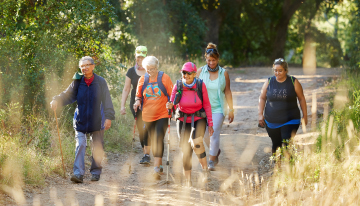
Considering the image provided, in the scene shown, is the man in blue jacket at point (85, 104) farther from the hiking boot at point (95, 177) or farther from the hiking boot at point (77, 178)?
the hiking boot at point (95, 177)

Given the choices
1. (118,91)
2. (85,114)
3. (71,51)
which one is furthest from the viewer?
(118,91)

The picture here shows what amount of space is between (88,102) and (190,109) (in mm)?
1467

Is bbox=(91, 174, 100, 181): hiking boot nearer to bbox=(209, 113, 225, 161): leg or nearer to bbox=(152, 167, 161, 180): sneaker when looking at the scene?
bbox=(152, 167, 161, 180): sneaker

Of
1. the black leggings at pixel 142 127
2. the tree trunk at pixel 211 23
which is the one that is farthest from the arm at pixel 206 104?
the tree trunk at pixel 211 23

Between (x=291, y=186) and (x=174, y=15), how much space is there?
15.0 m

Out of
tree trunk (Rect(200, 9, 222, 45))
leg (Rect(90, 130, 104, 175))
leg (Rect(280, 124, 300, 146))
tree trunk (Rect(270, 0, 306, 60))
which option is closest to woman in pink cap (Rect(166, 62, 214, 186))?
leg (Rect(280, 124, 300, 146))

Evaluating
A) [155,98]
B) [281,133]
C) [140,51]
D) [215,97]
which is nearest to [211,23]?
[140,51]

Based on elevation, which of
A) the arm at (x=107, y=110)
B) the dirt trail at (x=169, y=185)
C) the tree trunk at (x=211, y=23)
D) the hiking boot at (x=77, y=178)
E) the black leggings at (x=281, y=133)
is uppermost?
the tree trunk at (x=211, y=23)

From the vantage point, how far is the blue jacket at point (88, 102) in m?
5.82

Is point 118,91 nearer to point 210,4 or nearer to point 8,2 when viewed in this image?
point 8,2

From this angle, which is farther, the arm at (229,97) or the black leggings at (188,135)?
the arm at (229,97)

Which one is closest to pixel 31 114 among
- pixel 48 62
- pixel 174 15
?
pixel 48 62

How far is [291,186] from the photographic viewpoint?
498cm

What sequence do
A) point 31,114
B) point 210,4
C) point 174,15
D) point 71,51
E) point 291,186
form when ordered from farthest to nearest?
point 210,4 → point 174,15 → point 71,51 → point 31,114 → point 291,186
